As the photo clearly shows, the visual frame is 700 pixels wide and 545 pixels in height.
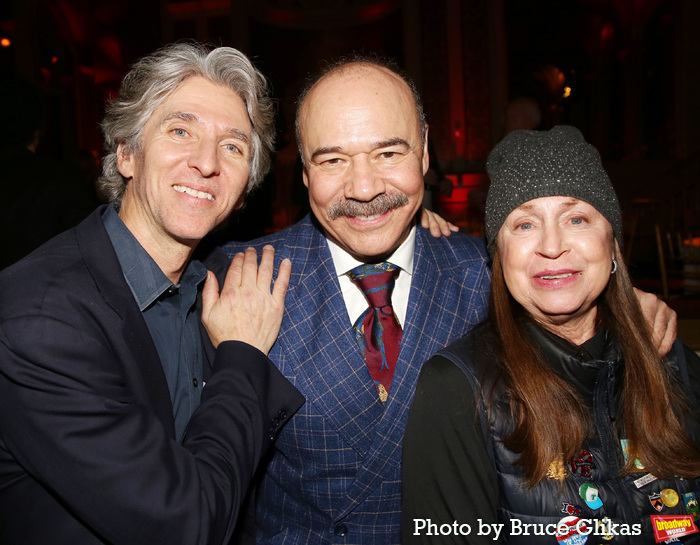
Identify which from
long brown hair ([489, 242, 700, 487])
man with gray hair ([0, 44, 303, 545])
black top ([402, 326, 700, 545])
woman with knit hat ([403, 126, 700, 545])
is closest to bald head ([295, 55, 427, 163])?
man with gray hair ([0, 44, 303, 545])

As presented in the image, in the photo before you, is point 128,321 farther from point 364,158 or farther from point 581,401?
point 581,401

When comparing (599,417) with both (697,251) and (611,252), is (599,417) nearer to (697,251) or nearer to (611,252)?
(611,252)

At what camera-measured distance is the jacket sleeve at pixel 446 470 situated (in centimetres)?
122

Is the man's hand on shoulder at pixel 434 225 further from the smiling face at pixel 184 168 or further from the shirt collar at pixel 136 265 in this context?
the shirt collar at pixel 136 265

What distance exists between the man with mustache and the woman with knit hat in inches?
8.4

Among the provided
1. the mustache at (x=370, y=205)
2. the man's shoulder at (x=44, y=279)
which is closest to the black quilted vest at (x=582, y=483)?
the mustache at (x=370, y=205)

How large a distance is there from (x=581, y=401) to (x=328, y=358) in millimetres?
702

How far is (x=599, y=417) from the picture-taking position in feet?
4.38

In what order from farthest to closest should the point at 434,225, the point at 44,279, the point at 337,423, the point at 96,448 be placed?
the point at 434,225 → the point at 337,423 → the point at 44,279 → the point at 96,448

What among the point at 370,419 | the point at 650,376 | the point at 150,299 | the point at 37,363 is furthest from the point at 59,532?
the point at 650,376

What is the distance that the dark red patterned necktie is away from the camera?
1576mm

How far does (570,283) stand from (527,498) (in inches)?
21.7

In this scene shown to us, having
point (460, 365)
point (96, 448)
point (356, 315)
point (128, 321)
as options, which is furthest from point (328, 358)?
point (96, 448)

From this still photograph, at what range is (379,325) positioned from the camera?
1.62 meters
